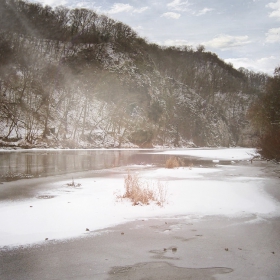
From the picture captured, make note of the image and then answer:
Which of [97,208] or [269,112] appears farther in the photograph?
[269,112]

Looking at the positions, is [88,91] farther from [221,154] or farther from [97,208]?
[97,208]

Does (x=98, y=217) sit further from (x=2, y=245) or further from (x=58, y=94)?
(x=58, y=94)

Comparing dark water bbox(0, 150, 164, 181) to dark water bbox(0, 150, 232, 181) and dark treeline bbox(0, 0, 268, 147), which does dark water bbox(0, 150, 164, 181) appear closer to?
dark water bbox(0, 150, 232, 181)

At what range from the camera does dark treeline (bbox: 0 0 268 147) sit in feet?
197

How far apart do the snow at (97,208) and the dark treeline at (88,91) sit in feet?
138

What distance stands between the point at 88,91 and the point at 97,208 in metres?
63.5

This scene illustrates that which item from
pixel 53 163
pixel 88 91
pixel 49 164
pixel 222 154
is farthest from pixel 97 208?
pixel 88 91

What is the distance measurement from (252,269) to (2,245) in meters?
4.88

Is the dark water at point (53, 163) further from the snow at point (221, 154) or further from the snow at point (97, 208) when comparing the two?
the snow at point (221, 154)

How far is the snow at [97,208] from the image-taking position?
7348mm

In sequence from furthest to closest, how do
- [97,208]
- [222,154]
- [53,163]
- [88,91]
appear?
1. [88,91]
2. [222,154]
3. [53,163]
4. [97,208]

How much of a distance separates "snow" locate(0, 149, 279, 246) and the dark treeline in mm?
42109

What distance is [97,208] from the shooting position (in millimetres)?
9516

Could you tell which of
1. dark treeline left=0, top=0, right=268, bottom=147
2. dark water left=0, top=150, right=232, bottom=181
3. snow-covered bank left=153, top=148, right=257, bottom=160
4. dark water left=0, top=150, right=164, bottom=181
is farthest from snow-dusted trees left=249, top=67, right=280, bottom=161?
dark treeline left=0, top=0, right=268, bottom=147
